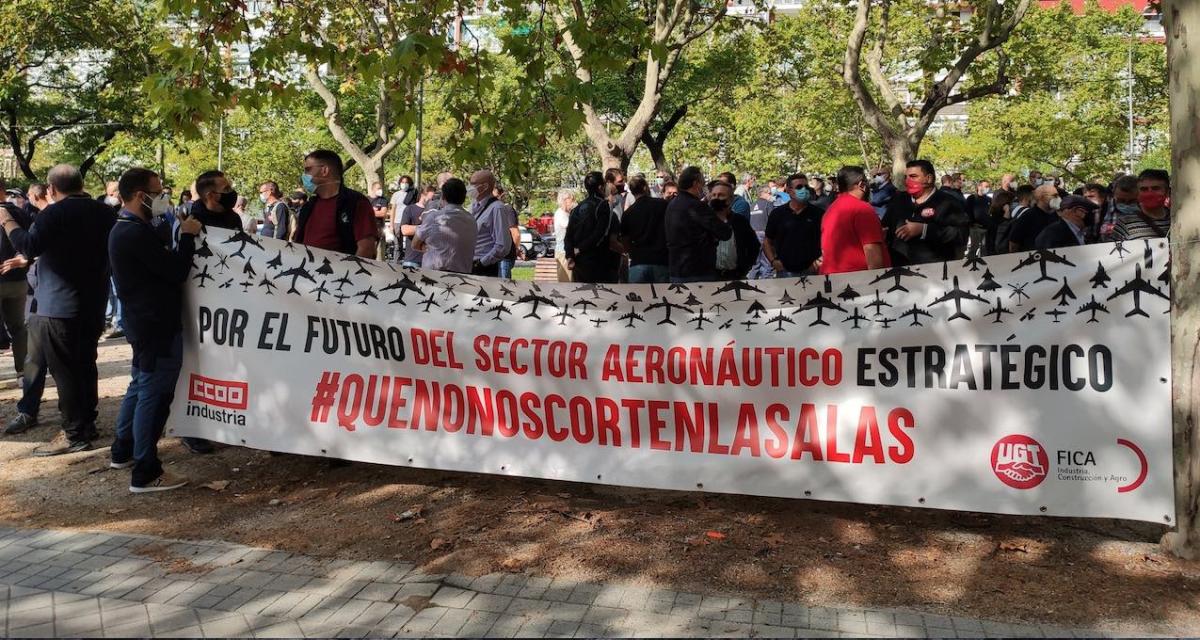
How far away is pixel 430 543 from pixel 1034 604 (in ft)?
9.36

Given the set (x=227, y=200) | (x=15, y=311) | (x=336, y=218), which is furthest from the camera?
(x=15, y=311)

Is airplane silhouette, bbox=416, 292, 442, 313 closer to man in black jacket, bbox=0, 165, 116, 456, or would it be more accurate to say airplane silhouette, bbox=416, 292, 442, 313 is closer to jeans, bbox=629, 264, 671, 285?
man in black jacket, bbox=0, 165, 116, 456

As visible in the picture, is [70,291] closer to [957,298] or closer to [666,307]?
[666,307]

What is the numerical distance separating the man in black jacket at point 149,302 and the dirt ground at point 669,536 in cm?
35

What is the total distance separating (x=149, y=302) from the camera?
6301 mm

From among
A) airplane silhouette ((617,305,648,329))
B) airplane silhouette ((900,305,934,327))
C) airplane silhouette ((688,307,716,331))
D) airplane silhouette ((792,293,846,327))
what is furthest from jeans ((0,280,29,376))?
airplane silhouette ((900,305,934,327))

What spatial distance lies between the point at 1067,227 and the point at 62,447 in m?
8.07

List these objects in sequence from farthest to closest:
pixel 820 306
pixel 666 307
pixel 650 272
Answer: pixel 650 272 → pixel 666 307 → pixel 820 306

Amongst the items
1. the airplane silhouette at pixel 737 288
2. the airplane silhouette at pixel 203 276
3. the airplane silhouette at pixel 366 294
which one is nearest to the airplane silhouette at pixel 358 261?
the airplane silhouette at pixel 366 294

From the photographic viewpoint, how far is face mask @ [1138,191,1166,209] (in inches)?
329

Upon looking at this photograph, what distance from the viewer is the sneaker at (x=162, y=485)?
6418 millimetres

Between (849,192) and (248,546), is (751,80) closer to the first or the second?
(849,192)

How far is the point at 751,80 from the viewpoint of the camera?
42.8m

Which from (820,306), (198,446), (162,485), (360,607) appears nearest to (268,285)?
(162,485)
